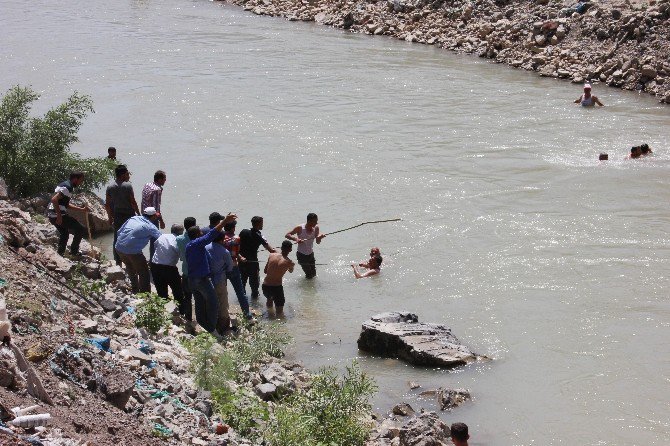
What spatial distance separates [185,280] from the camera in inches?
472

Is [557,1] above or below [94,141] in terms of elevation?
above

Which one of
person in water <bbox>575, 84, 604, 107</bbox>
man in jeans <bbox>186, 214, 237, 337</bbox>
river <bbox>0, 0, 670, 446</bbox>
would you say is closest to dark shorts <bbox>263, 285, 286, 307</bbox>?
river <bbox>0, 0, 670, 446</bbox>

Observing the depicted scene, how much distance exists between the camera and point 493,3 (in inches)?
1348

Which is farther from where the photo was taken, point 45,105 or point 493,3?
point 493,3

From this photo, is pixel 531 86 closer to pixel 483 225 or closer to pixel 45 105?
pixel 483 225

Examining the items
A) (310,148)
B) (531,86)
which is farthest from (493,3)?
(310,148)

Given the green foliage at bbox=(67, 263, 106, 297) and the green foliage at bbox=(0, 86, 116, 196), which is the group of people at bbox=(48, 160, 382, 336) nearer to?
the green foliage at bbox=(67, 263, 106, 297)

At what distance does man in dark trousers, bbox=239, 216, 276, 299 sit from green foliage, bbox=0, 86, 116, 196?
4.23m

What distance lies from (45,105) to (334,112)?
25.8 feet

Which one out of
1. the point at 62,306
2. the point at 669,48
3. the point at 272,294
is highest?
the point at 669,48

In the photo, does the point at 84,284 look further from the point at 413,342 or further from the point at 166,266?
the point at 413,342

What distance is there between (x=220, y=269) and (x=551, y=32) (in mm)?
21883

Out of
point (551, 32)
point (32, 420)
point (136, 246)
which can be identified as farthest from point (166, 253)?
point (551, 32)

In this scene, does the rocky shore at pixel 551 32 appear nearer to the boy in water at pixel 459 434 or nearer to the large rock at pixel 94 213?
the large rock at pixel 94 213
